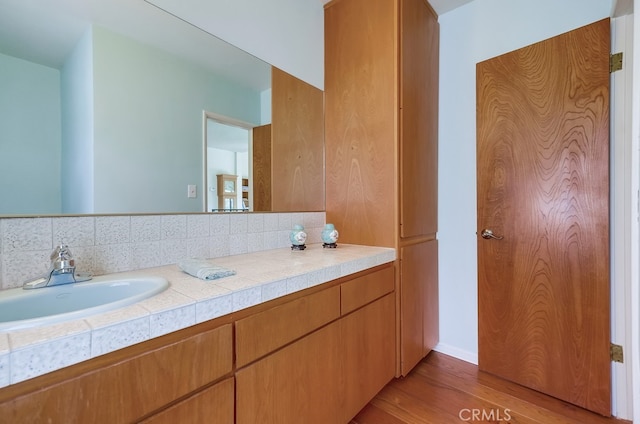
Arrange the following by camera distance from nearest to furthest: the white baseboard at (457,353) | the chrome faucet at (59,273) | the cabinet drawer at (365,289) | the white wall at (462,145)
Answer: the chrome faucet at (59,273)
the cabinet drawer at (365,289)
the white wall at (462,145)
the white baseboard at (457,353)

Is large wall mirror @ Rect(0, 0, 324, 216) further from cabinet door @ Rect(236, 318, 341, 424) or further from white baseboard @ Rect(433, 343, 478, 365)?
white baseboard @ Rect(433, 343, 478, 365)

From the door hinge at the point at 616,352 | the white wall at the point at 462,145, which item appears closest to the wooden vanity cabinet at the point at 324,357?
the white wall at the point at 462,145

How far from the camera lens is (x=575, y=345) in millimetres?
1524

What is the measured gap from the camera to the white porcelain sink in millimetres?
672

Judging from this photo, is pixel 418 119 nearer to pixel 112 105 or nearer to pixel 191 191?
Result: pixel 191 191

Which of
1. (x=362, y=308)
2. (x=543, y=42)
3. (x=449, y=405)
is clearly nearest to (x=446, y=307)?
(x=449, y=405)

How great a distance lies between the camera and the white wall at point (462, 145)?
1.85 m

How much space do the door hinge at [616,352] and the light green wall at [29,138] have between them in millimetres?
2592

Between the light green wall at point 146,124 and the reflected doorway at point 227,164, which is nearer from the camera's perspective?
the light green wall at point 146,124

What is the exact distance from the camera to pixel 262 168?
166 centimetres

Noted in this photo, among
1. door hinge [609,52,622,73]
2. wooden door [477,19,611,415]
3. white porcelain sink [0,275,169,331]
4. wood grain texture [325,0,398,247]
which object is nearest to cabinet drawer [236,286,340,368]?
white porcelain sink [0,275,169,331]

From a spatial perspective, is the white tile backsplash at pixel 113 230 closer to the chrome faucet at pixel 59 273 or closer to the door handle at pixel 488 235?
the chrome faucet at pixel 59 273

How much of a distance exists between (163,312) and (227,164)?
957 millimetres

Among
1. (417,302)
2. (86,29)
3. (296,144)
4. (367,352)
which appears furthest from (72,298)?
(417,302)
